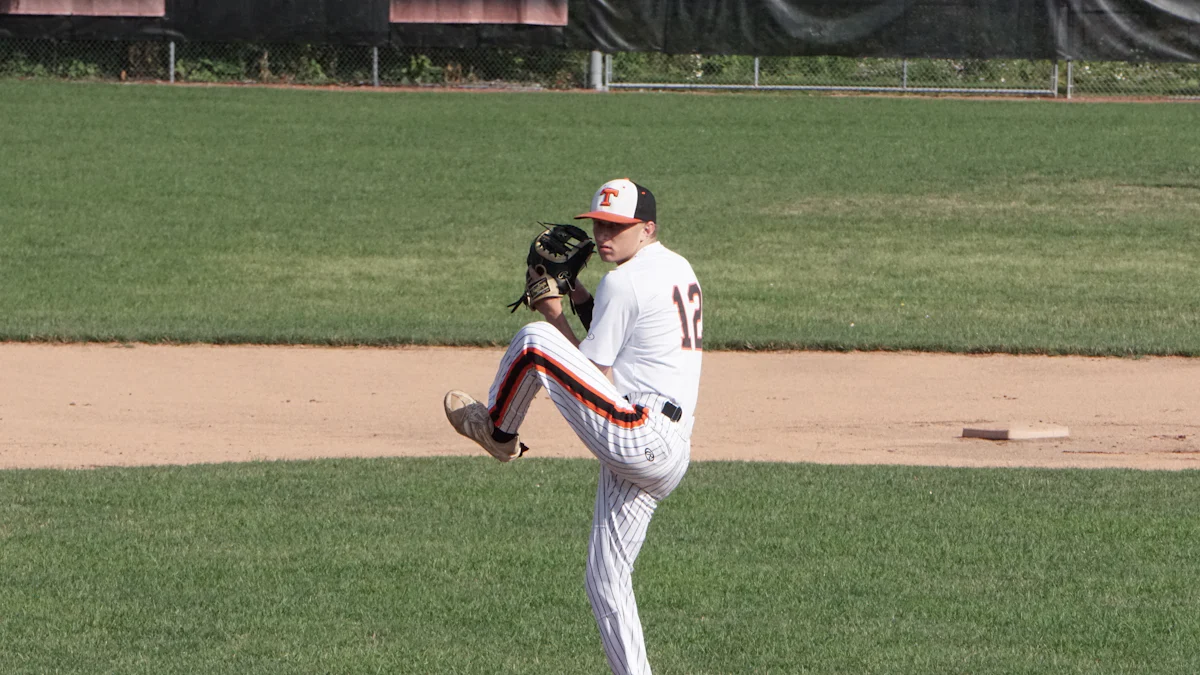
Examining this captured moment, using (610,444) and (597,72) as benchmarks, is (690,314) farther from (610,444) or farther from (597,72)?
(597,72)

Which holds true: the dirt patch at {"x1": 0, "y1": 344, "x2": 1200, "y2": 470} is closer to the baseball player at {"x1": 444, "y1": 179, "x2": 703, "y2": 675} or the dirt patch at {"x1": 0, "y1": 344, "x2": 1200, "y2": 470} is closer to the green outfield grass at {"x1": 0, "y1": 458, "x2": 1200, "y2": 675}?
the green outfield grass at {"x1": 0, "y1": 458, "x2": 1200, "y2": 675}

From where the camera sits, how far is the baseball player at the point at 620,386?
16.9ft

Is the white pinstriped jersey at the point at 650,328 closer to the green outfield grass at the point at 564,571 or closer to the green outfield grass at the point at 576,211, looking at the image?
the green outfield grass at the point at 564,571

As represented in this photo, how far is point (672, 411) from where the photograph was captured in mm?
5332

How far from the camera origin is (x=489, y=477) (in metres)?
9.38

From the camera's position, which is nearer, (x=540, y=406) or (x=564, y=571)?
(x=564, y=571)

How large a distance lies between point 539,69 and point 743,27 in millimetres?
4346

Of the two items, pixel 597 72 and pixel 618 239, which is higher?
pixel 597 72

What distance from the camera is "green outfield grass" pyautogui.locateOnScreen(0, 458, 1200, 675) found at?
20.9 ft

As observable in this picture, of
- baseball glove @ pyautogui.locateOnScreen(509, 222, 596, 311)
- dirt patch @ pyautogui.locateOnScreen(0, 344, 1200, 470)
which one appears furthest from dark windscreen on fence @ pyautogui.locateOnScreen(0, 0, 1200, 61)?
baseball glove @ pyautogui.locateOnScreen(509, 222, 596, 311)

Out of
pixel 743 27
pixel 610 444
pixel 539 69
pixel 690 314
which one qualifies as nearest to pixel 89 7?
pixel 539 69

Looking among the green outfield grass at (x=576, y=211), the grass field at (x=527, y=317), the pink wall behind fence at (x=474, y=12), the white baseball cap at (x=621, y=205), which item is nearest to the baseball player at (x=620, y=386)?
the white baseball cap at (x=621, y=205)

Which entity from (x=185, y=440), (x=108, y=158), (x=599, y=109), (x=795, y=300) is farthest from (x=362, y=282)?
(x=599, y=109)

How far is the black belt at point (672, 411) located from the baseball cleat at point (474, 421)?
53 cm
